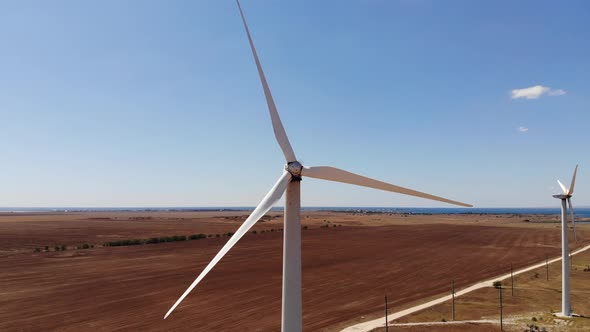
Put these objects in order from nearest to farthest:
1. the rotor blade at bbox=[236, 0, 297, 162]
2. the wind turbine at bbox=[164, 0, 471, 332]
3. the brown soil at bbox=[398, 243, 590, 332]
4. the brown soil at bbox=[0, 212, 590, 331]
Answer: the wind turbine at bbox=[164, 0, 471, 332] < the rotor blade at bbox=[236, 0, 297, 162] < the brown soil at bbox=[398, 243, 590, 332] < the brown soil at bbox=[0, 212, 590, 331]

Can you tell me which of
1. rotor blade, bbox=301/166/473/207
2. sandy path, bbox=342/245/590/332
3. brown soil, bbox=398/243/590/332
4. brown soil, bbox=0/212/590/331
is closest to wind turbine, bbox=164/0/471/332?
rotor blade, bbox=301/166/473/207

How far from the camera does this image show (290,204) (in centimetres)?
1277

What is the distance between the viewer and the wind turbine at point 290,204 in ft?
39.9

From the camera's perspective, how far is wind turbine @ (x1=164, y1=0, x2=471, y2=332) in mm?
12172

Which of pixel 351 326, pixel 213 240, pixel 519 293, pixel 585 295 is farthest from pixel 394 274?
pixel 213 240

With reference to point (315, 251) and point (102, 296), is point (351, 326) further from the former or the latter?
point (315, 251)

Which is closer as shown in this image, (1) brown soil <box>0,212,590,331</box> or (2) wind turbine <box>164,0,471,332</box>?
(2) wind turbine <box>164,0,471,332</box>

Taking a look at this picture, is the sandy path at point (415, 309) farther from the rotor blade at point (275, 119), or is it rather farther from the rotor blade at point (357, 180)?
the rotor blade at point (275, 119)

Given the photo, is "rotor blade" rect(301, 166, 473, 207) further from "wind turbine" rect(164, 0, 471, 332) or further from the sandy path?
the sandy path

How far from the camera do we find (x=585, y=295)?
1380 inches

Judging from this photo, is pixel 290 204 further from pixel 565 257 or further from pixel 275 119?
pixel 565 257

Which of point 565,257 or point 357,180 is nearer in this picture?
point 357,180

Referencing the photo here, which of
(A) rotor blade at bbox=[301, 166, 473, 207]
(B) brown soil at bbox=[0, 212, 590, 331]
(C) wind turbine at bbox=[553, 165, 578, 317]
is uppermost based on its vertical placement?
(A) rotor blade at bbox=[301, 166, 473, 207]

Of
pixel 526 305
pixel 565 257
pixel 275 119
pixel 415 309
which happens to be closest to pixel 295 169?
pixel 275 119
